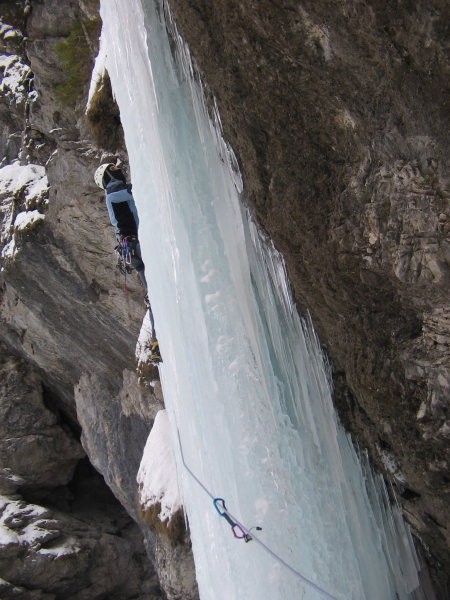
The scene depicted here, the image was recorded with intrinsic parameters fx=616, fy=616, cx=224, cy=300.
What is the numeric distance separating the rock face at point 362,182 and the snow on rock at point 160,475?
3.00 metres

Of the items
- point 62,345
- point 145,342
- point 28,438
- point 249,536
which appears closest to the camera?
point 249,536

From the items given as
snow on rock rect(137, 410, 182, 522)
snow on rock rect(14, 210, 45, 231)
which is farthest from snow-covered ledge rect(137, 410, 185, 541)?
snow on rock rect(14, 210, 45, 231)

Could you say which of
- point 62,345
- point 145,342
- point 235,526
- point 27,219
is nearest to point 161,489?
point 145,342

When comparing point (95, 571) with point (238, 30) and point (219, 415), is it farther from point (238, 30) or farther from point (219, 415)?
point (238, 30)

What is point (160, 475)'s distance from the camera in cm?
688

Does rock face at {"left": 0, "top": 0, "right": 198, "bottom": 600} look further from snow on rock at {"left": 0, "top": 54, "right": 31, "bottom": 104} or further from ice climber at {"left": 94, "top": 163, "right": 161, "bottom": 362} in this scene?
ice climber at {"left": 94, "top": 163, "right": 161, "bottom": 362}

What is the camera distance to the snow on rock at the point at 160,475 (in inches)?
262

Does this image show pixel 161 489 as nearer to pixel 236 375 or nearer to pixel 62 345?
pixel 236 375

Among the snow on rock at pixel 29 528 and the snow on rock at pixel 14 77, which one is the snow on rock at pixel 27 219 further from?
the snow on rock at pixel 29 528

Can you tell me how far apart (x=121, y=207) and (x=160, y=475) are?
9.83 feet

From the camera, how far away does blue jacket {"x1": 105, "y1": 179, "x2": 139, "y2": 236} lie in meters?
6.02

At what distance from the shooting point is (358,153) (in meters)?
3.19

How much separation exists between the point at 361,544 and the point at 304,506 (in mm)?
584


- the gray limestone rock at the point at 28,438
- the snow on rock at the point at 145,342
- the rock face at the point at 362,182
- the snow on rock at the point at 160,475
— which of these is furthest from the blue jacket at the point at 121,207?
the gray limestone rock at the point at 28,438
